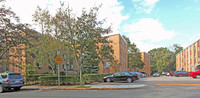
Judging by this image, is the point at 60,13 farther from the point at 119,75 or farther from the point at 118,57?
the point at 118,57

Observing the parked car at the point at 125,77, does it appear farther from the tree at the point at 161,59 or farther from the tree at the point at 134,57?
the tree at the point at 161,59

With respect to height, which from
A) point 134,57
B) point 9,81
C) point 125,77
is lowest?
point 125,77

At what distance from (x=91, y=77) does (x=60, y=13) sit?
8.69 m

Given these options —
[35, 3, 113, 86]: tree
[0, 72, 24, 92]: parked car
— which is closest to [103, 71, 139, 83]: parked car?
[35, 3, 113, 86]: tree

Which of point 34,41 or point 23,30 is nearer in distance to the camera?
point 23,30

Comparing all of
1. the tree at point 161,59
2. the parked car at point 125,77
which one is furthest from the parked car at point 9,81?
the tree at point 161,59

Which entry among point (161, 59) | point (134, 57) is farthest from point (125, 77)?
point (161, 59)

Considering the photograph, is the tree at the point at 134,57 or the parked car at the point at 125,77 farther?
the tree at the point at 134,57

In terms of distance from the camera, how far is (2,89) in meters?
13.4

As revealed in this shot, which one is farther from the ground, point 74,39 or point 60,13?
point 60,13

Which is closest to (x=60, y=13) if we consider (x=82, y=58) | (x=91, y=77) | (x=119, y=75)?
(x=82, y=58)

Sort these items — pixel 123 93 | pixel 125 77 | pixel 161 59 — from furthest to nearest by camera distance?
pixel 161 59
pixel 125 77
pixel 123 93

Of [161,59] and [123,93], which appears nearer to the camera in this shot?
[123,93]

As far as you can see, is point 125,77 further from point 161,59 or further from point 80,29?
point 161,59
